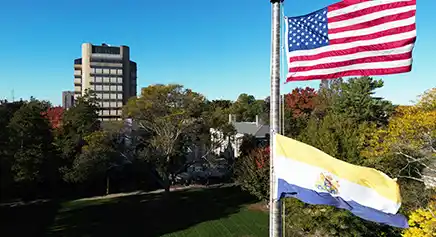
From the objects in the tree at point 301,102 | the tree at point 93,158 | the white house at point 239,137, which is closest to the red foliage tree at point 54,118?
the tree at point 93,158

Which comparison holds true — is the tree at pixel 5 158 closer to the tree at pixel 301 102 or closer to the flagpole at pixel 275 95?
the flagpole at pixel 275 95

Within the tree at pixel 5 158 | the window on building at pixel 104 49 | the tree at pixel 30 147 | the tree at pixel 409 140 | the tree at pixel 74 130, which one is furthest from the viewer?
the window on building at pixel 104 49

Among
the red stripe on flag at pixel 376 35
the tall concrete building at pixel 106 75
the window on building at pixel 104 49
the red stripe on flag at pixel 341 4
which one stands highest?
the window on building at pixel 104 49

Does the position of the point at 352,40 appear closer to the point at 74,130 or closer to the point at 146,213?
the point at 146,213

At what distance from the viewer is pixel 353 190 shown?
4.84 m

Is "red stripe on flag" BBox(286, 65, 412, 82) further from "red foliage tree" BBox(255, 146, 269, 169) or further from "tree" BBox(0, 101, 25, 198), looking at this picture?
"tree" BBox(0, 101, 25, 198)

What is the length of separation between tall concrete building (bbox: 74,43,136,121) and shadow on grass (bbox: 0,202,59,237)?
36536mm

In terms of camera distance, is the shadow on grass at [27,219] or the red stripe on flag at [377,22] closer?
the red stripe on flag at [377,22]

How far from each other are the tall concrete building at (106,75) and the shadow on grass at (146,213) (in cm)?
3659

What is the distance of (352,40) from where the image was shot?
17.6 ft

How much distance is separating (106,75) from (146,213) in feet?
147

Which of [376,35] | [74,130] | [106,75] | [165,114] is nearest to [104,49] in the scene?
[106,75]

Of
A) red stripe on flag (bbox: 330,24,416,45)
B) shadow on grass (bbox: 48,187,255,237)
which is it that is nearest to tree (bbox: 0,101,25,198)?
shadow on grass (bbox: 48,187,255,237)

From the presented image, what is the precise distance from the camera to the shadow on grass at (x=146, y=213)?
18.2m
